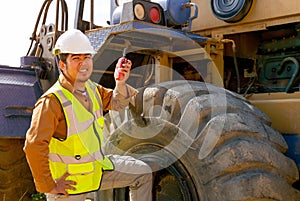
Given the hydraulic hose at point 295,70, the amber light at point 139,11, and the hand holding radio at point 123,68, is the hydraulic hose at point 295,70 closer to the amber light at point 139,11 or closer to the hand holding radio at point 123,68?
the amber light at point 139,11

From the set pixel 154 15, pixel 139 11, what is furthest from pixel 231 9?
pixel 139 11

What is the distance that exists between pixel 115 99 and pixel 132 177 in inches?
18.5

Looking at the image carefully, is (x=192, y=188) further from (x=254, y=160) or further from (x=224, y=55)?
(x=224, y=55)

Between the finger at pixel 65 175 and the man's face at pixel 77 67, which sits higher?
the man's face at pixel 77 67

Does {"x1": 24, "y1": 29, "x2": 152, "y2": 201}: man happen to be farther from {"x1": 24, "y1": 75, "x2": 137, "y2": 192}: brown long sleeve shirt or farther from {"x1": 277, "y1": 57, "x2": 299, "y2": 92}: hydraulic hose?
{"x1": 277, "y1": 57, "x2": 299, "y2": 92}: hydraulic hose

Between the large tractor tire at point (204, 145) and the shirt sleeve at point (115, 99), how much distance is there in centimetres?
24

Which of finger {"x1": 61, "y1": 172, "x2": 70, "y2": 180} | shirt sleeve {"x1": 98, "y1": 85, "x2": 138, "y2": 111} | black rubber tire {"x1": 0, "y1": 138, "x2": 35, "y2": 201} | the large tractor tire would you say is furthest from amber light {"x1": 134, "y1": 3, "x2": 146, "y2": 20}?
black rubber tire {"x1": 0, "y1": 138, "x2": 35, "y2": 201}

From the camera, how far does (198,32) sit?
13.2 ft

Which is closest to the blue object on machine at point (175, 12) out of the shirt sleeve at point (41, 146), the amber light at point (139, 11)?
the amber light at point (139, 11)

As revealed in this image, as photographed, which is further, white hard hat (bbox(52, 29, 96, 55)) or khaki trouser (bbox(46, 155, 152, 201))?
khaki trouser (bbox(46, 155, 152, 201))

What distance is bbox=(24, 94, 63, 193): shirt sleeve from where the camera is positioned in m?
2.24

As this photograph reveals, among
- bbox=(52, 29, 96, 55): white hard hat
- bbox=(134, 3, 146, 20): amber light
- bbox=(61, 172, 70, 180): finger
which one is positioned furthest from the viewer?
bbox=(134, 3, 146, 20): amber light

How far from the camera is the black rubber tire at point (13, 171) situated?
4.04 meters

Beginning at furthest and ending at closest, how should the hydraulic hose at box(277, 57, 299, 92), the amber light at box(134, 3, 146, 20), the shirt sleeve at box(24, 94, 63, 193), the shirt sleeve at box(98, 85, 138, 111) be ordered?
the amber light at box(134, 3, 146, 20)
the hydraulic hose at box(277, 57, 299, 92)
the shirt sleeve at box(98, 85, 138, 111)
the shirt sleeve at box(24, 94, 63, 193)
